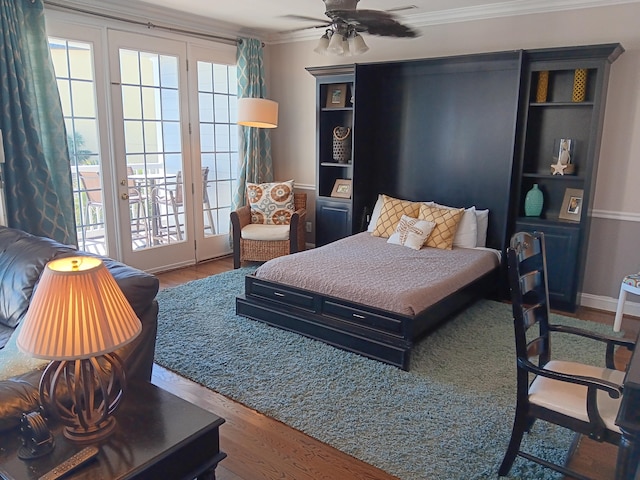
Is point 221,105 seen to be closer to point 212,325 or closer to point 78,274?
point 212,325

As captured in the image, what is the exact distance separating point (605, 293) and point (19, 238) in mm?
4431

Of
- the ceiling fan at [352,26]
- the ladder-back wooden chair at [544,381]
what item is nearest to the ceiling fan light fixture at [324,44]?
the ceiling fan at [352,26]

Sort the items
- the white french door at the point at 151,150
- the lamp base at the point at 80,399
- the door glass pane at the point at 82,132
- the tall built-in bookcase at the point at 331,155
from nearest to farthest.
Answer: the lamp base at the point at 80,399
the door glass pane at the point at 82,132
the white french door at the point at 151,150
the tall built-in bookcase at the point at 331,155

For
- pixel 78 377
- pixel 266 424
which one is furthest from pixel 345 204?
pixel 78 377

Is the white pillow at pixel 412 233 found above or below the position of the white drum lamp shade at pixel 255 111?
below

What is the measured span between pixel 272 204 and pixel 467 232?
2076mm

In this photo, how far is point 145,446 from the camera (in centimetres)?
142

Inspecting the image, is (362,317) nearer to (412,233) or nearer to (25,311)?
(412,233)

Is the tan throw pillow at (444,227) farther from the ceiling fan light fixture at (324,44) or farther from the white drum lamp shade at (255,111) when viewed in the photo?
the white drum lamp shade at (255,111)

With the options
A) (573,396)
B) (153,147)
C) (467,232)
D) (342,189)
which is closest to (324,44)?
(467,232)

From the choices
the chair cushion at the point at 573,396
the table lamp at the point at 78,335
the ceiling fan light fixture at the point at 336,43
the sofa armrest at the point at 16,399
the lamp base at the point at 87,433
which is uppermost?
the ceiling fan light fixture at the point at 336,43

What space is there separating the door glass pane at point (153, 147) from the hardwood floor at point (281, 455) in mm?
2737

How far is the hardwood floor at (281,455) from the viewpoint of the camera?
2180 millimetres

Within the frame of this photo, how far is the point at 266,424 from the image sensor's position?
2.54m
